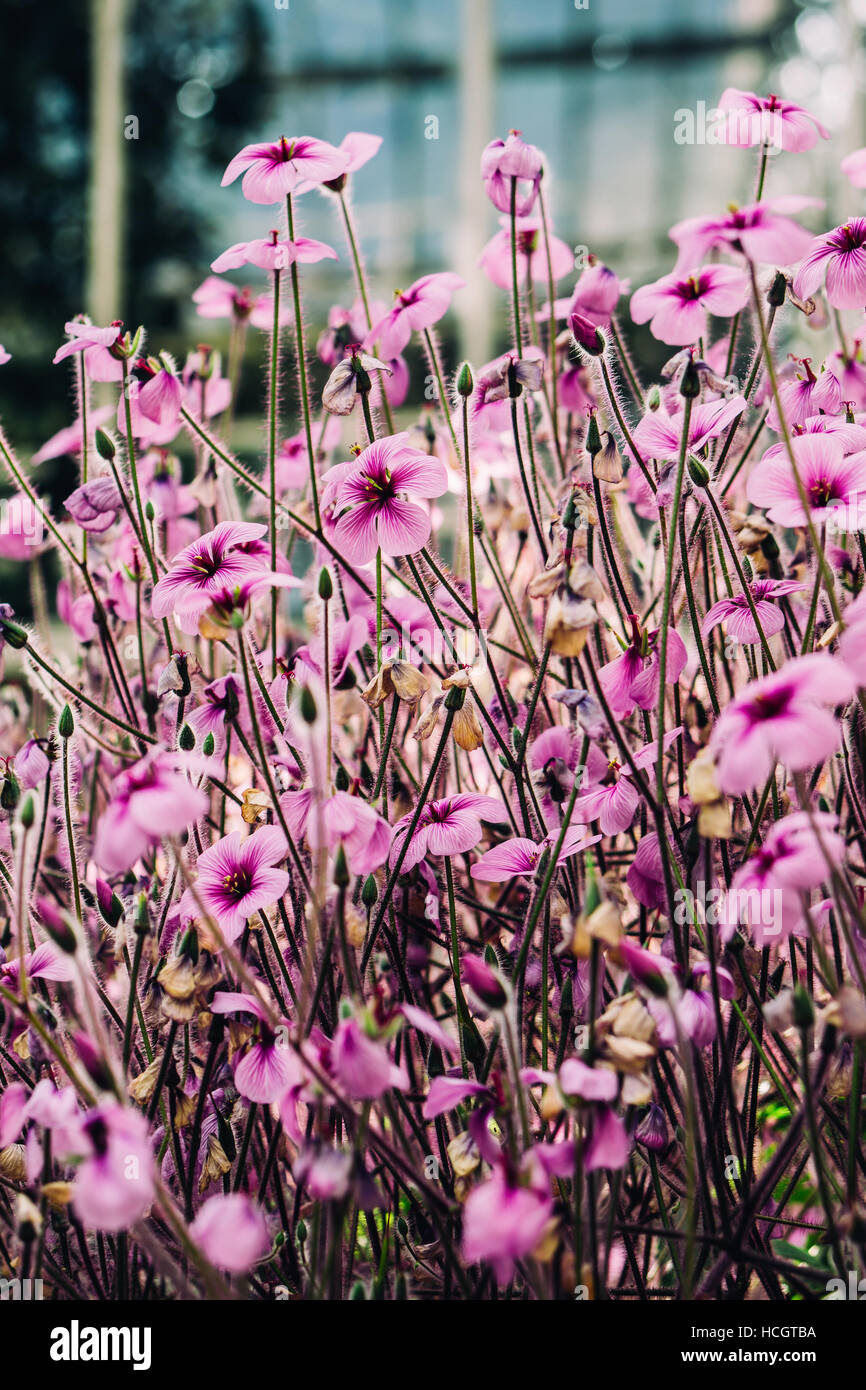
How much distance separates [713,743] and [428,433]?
17.2 inches

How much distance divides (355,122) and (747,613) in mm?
3708

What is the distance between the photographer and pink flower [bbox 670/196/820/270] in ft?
1.37

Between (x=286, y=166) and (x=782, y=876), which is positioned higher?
(x=286, y=166)

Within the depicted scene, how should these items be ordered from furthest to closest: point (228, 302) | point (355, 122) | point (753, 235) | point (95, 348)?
point (355, 122) → point (228, 302) → point (95, 348) → point (753, 235)

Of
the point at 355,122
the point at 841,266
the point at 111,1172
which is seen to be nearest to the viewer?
the point at 111,1172

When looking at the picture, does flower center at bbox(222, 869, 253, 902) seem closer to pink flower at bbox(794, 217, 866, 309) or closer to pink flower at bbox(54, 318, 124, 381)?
pink flower at bbox(54, 318, 124, 381)

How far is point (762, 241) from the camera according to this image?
1.37 ft

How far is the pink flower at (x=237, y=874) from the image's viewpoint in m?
0.46

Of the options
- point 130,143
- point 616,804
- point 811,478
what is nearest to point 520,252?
point 811,478

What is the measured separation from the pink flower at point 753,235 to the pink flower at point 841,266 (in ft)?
0.18

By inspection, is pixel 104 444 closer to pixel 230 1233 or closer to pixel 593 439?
pixel 593 439

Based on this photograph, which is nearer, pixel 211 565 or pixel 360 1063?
pixel 360 1063

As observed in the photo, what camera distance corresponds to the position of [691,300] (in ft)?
1.78
